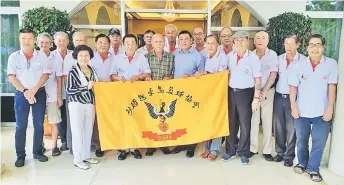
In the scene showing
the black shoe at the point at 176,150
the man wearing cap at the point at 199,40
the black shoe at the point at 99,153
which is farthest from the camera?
the man wearing cap at the point at 199,40

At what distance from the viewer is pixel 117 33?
13.2 ft

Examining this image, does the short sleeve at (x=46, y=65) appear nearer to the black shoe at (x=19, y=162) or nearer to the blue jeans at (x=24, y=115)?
the blue jeans at (x=24, y=115)

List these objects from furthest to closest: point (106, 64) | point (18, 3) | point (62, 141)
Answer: point (18, 3) → point (62, 141) → point (106, 64)

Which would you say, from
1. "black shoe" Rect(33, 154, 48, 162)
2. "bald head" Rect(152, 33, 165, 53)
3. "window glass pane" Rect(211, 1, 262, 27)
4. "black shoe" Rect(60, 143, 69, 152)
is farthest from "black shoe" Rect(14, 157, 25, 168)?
"window glass pane" Rect(211, 1, 262, 27)

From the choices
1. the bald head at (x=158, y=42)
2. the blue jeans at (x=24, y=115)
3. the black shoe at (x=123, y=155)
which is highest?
the bald head at (x=158, y=42)

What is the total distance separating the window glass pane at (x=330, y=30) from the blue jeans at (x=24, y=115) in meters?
4.53

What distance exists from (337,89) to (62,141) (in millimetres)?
3332

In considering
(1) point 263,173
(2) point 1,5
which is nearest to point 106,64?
(1) point 263,173

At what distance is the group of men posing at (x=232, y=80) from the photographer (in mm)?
3221

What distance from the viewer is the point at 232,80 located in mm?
3572

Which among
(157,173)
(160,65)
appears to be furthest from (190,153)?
(160,65)

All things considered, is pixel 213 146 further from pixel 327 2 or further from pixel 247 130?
pixel 327 2

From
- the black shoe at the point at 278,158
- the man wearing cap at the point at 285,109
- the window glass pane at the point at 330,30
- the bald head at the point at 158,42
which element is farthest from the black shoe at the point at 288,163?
the window glass pane at the point at 330,30

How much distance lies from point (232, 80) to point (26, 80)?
2263 mm
